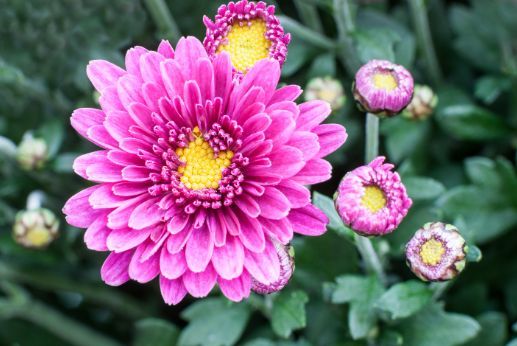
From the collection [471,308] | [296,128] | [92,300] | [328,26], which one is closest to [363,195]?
[296,128]

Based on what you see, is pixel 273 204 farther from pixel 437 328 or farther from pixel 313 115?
pixel 437 328

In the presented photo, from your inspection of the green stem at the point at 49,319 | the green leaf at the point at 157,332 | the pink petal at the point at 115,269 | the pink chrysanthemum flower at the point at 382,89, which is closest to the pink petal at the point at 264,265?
the pink petal at the point at 115,269

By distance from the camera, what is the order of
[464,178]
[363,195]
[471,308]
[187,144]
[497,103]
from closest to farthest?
[363,195], [187,144], [471,308], [464,178], [497,103]

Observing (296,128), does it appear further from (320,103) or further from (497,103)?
(497,103)

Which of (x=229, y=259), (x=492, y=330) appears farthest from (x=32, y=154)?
(x=492, y=330)

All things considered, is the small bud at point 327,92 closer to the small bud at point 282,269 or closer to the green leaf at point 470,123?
the green leaf at point 470,123

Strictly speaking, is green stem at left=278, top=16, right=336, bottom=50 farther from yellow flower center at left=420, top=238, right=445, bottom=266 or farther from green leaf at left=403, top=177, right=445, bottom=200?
yellow flower center at left=420, top=238, right=445, bottom=266

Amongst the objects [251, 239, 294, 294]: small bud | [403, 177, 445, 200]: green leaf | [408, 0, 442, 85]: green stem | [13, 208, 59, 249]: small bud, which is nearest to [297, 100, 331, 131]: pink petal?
[251, 239, 294, 294]: small bud
